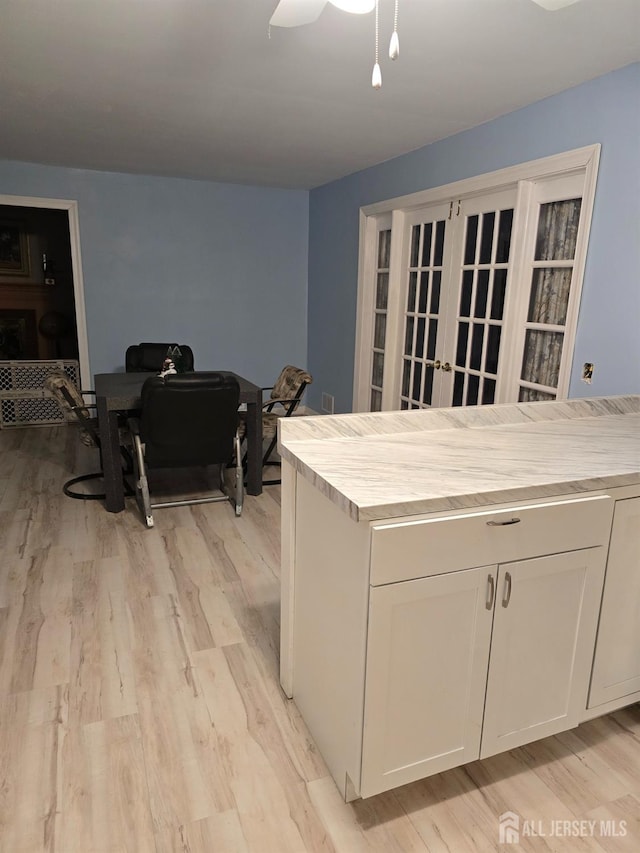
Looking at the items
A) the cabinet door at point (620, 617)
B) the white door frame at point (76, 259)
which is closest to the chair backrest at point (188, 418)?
the cabinet door at point (620, 617)

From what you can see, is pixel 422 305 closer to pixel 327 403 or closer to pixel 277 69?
pixel 327 403

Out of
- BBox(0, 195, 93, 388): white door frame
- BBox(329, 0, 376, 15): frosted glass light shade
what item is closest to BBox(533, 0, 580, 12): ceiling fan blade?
BBox(329, 0, 376, 15): frosted glass light shade

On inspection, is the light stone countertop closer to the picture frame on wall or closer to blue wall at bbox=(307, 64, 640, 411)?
blue wall at bbox=(307, 64, 640, 411)

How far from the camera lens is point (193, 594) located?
256cm

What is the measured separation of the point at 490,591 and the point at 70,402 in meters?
2.85

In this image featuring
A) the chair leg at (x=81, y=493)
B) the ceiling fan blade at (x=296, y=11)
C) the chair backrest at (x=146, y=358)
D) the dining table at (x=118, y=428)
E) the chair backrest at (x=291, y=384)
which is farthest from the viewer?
Answer: the chair backrest at (x=146, y=358)

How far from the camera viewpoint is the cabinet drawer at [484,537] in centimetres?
131

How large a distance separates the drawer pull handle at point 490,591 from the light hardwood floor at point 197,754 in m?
0.60

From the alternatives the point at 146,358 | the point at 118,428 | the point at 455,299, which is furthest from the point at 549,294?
the point at 146,358

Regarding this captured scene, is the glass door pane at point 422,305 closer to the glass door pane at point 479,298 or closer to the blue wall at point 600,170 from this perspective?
the glass door pane at point 479,298

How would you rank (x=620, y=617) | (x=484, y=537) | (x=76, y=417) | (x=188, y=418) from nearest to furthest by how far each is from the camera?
(x=484, y=537) < (x=620, y=617) < (x=188, y=418) < (x=76, y=417)

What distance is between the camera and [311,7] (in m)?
1.60

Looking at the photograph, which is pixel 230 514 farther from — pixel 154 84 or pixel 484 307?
pixel 154 84

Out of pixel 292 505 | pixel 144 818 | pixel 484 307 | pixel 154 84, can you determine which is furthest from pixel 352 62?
pixel 144 818
